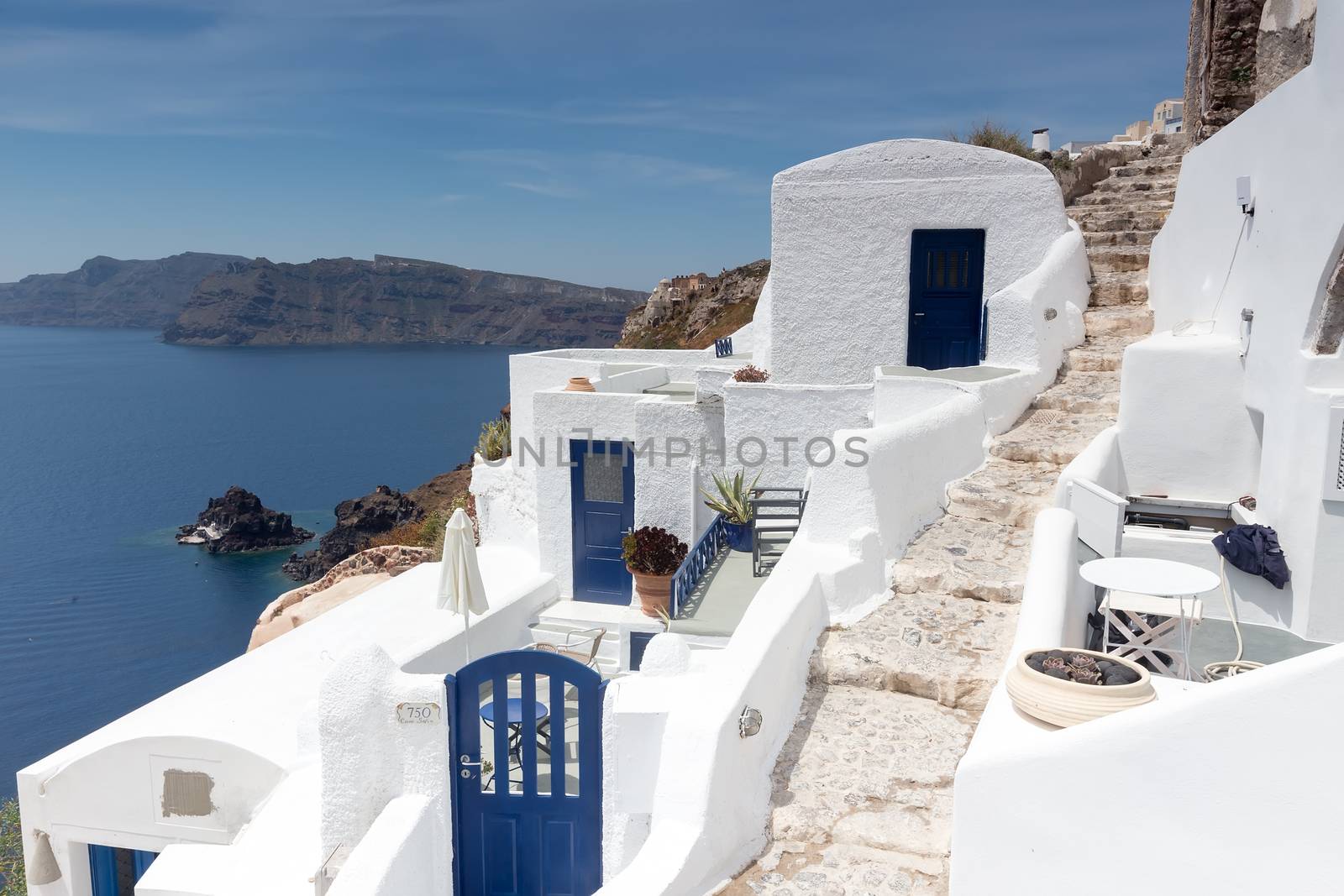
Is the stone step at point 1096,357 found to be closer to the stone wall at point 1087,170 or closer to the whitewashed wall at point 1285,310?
the whitewashed wall at point 1285,310

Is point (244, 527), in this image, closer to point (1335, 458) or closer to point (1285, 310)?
point (1285, 310)

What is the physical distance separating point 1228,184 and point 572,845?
30.0 feet

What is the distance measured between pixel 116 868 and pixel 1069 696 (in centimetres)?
885

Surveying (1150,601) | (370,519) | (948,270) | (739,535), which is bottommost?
(370,519)

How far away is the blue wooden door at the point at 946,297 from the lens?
42.0ft

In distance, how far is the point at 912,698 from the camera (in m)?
5.98

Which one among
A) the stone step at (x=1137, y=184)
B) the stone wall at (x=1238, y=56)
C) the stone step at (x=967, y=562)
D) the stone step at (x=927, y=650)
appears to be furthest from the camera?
the stone step at (x=1137, y=184)

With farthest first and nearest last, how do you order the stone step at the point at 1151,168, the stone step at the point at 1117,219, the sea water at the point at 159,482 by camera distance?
the sea water at the point at 159,482
the stone step at the point at 1151,168
the stone step at the point at 1117,219

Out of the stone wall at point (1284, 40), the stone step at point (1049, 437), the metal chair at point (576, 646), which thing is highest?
the stone wall at point (1284, 40)

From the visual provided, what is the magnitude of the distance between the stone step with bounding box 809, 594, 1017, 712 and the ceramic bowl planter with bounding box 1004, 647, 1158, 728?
6.29ft

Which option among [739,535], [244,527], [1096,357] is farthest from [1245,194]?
[244,527]

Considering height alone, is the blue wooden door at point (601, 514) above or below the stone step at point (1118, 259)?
below

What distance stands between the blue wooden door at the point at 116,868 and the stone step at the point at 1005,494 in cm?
831

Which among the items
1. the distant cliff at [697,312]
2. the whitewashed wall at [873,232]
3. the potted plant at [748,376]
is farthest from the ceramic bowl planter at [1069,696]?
the distant cliff at [697,312]
